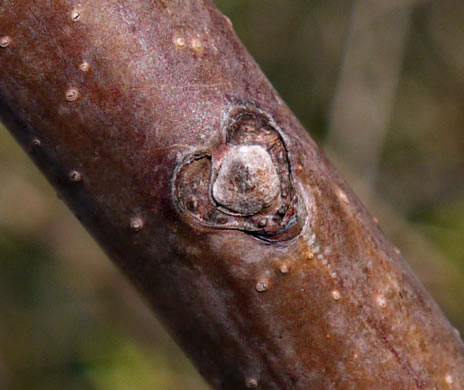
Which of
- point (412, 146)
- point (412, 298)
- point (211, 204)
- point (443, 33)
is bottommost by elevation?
point (412, 146)

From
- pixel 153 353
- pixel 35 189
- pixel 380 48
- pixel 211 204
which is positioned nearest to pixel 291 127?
pixel 211 204

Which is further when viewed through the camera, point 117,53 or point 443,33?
point 443,33

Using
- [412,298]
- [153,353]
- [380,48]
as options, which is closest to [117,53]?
[412,298]

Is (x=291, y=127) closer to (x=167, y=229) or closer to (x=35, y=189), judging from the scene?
(x=167, y=229)

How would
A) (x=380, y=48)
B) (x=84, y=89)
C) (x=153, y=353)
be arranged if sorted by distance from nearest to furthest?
(x=84, y=89) → (x=153, y=353) → (x=380, y=48)

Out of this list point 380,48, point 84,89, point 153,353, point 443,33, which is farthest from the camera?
point 443,33

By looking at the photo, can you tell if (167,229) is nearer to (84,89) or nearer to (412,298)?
(84,89)

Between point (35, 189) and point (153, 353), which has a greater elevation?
point (35, 189)
